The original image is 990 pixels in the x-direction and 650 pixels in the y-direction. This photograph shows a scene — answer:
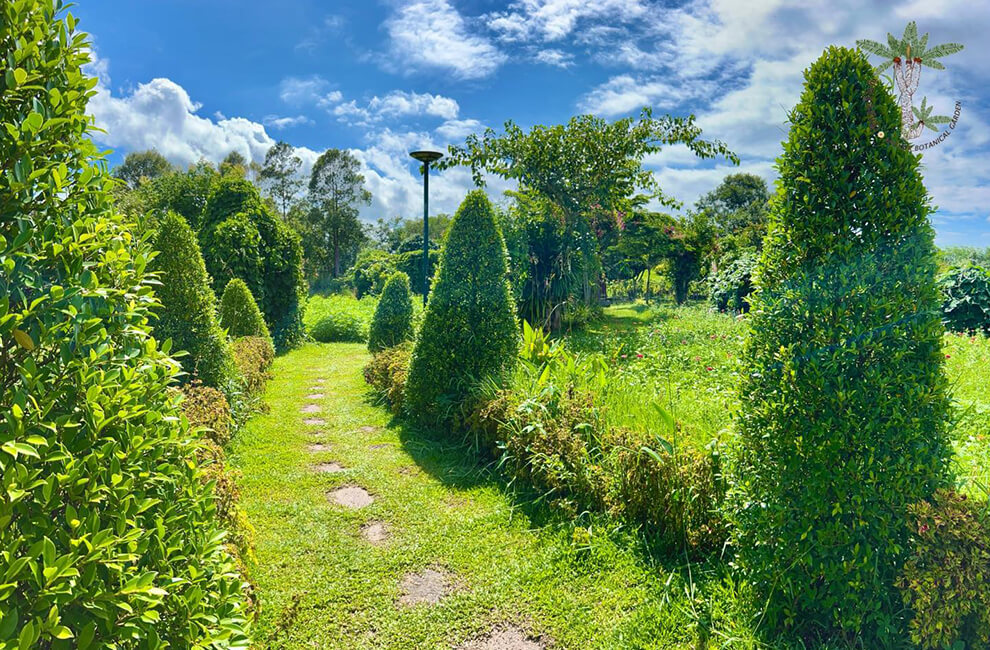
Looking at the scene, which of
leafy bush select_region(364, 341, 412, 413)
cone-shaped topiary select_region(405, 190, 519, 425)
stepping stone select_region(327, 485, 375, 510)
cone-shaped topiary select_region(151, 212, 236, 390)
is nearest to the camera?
stepping stone select_region(327, 485, 375, 510)

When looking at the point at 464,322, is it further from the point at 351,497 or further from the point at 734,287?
the point at 734,287

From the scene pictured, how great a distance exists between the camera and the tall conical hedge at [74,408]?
120 cm

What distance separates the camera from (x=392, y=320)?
33.0 ft

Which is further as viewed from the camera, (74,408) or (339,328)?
(339,328)

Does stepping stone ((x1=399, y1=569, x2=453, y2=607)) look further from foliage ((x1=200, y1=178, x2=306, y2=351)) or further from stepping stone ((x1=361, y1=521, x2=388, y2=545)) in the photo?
foliage ((x1=200, y1=178, x2=306, y2=351))

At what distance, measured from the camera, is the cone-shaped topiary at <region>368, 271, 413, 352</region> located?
10.0 metres

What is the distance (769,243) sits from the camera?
2797mm

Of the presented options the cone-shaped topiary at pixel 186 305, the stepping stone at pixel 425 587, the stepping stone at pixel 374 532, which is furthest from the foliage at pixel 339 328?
the stepping stone at pixel 425 587

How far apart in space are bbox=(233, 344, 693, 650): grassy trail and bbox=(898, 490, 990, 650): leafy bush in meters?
1.03

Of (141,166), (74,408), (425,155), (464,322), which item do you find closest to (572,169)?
(425,155)

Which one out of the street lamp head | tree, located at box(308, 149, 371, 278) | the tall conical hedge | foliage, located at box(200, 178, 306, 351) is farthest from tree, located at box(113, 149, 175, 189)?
the tall conical hedge

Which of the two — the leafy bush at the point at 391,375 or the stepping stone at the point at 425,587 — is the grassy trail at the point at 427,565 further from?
the leafy bush at the point at 391,375

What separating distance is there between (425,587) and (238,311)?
313 inches

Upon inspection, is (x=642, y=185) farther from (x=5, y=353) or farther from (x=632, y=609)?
(x=5, y=353)
